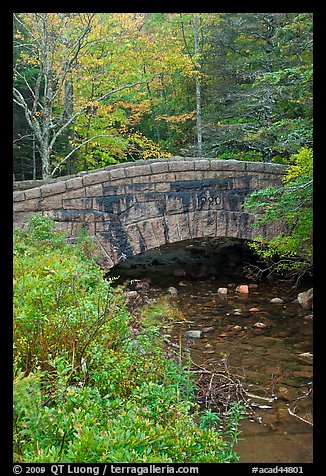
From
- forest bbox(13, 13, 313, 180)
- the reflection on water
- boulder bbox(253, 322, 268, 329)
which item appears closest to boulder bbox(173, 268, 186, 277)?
the reflection on water

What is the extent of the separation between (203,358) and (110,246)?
2.93 m

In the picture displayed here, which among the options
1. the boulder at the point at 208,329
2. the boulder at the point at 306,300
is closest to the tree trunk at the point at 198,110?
the boulder at the point at 306,300

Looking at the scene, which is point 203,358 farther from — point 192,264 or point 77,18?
point 77,18

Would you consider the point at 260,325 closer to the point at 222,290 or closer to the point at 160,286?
the point at 222,290

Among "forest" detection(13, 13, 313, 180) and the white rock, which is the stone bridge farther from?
"forest" detection(13, 13, 313, 180)

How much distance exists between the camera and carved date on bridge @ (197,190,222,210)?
8.90 meters

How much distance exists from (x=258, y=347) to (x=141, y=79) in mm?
9404

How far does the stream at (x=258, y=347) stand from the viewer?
14.8 ft

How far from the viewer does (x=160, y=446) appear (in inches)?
118

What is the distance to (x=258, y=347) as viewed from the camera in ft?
22.8

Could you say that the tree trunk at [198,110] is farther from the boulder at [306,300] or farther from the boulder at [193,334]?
the boulder at [193,334]

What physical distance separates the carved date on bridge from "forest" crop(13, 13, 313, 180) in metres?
2.28

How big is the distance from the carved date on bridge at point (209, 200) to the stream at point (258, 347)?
1.89m
